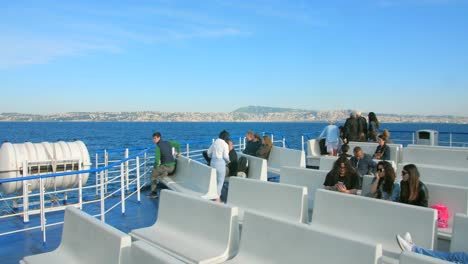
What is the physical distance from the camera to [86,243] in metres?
3.90

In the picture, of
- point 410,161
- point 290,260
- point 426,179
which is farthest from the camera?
point 410,161

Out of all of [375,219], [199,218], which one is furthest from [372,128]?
[199,218]

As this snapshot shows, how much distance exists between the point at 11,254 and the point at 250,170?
5010 millimetres

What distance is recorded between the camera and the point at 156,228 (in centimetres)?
507

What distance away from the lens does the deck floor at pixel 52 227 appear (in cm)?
544

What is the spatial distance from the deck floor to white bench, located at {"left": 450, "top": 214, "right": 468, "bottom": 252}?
4503 mm

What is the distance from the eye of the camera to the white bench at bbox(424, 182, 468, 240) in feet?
16.5

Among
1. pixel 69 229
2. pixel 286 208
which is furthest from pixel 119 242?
pixel 286 208

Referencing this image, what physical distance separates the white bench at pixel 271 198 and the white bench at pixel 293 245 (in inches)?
48.9

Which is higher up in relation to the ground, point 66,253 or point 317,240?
point 317,240

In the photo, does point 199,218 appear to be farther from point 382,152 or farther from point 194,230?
point 382,152

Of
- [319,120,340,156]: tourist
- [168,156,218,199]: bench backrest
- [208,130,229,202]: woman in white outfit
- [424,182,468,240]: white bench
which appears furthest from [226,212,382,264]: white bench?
[319,120,340,156]: tourist

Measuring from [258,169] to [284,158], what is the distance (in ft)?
6.50

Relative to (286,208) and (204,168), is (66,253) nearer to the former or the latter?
(286,208)
